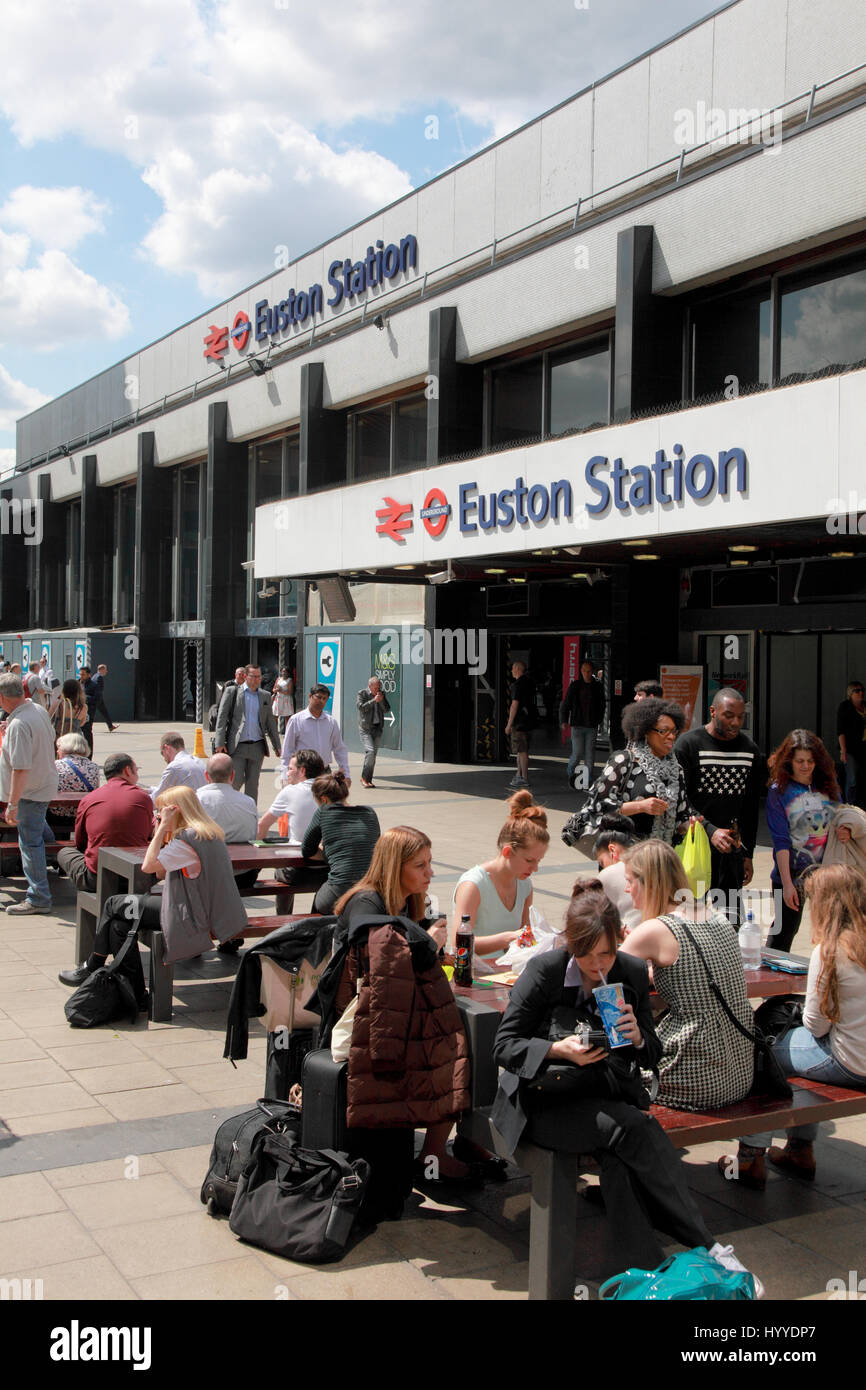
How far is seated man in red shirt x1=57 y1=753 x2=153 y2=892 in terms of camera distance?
8164 mm

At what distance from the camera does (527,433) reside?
2089 centimetres

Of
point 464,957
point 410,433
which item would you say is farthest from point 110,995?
point 410,433

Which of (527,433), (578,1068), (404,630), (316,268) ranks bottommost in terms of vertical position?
(578,1068)

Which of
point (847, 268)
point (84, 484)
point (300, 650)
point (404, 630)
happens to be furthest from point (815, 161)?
point (84, 484)

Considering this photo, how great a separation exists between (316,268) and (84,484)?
55.6ft

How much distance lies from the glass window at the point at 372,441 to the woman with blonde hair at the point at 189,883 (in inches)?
735

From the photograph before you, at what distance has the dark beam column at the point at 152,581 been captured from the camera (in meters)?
36.4

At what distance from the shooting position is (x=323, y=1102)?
14.4 ft

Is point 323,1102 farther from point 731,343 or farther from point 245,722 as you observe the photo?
point 731,343

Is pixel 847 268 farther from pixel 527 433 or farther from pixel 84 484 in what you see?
pixel 84 484

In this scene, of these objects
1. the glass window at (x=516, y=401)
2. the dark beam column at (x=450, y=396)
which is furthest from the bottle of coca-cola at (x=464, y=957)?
the dark beam column at (x=450, y=396)

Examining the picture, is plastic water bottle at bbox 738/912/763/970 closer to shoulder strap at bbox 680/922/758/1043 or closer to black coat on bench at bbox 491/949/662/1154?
shoulder strap at bbox 680/922/758/1043

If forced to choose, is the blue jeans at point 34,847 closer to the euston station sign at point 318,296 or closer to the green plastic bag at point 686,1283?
the green plastic bag at point 686,1283

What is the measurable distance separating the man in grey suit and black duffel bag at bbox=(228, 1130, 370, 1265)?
8908 millimetres
